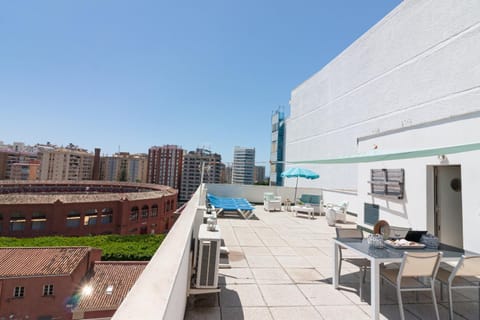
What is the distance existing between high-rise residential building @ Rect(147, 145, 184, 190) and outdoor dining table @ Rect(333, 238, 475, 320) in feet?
209

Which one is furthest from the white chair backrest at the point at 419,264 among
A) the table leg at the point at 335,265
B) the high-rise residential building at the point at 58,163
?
the high-rise residential building at the point at 58,163

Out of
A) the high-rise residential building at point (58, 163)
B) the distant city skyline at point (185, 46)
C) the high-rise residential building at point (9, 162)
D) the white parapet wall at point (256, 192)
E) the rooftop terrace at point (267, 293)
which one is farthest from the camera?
the high-rise residential building at point (9, 162)

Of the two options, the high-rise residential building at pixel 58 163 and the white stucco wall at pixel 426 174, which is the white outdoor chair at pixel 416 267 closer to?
the white stucco wall at pixel 426 174

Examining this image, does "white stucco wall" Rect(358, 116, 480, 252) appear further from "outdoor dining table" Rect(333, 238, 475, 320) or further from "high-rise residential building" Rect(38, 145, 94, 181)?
"high-rise residential building" Rect(38, 145, 94, 181)

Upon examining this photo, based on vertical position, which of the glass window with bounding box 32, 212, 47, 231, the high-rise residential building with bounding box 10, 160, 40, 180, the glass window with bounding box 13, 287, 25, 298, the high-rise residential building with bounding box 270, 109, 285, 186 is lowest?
the glass window with bounding box 13, 287, 25, 298

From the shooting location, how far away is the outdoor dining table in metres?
2.45

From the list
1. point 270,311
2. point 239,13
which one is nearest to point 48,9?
point 239,13

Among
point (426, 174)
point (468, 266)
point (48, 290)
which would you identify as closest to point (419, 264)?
point (468, 266)

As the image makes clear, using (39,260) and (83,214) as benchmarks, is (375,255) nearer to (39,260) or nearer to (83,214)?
(39,260)

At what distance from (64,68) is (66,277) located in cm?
1596

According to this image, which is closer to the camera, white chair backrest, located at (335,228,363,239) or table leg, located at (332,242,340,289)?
table leg, located at (332,242,340,289)

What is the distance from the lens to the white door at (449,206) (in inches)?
194

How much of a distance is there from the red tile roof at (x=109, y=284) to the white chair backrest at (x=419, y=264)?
1182 cm

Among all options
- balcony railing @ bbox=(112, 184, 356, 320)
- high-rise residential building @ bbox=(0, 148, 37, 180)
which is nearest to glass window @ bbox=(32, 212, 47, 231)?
balcony railing @ bbox=(112, 184, 356, 320)
